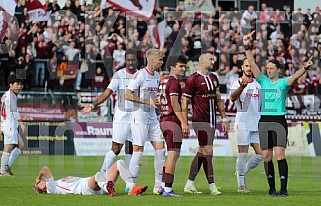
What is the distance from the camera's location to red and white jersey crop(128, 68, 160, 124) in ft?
52.1

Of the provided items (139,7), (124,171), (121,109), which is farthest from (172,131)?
(139,7)

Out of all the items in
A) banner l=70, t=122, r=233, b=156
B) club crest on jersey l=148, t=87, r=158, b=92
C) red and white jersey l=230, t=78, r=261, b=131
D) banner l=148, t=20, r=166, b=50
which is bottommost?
banner l=70, t=122, r=233, b=156

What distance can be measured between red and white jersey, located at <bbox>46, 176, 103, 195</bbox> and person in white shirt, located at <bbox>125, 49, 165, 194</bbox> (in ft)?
4.14

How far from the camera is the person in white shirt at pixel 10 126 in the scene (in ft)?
66.9

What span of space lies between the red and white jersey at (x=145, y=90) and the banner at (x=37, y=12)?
46.0 ft

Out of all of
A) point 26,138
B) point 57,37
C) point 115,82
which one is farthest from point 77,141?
point 115,82

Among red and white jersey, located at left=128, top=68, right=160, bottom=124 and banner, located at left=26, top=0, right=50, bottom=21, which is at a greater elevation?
banner, located at left=26, top=0, right=50, bottom=21

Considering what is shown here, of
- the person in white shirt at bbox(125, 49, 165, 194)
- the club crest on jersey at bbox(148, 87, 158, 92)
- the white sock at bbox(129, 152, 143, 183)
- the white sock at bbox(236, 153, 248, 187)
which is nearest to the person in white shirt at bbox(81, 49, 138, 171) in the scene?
the person in white shirt at bbox(125, 49, 165, 194)

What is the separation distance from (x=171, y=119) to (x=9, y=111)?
6515 millimetres

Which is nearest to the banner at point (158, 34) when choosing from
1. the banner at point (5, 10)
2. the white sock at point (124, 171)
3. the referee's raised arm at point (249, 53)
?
the banner at point (5, 10)

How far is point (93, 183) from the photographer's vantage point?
14742 millimetres

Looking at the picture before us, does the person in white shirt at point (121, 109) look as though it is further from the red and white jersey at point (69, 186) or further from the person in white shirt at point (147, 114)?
the red and white jersey at point (69, 186)

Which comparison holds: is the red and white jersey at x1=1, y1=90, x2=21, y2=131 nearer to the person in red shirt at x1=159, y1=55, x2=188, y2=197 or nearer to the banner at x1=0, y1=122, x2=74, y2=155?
the person in red shirt at x1=159, y1=55, x2=188, y2=197

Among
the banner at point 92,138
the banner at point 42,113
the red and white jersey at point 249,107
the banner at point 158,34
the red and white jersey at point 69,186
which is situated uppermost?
the banner at point 158,34
